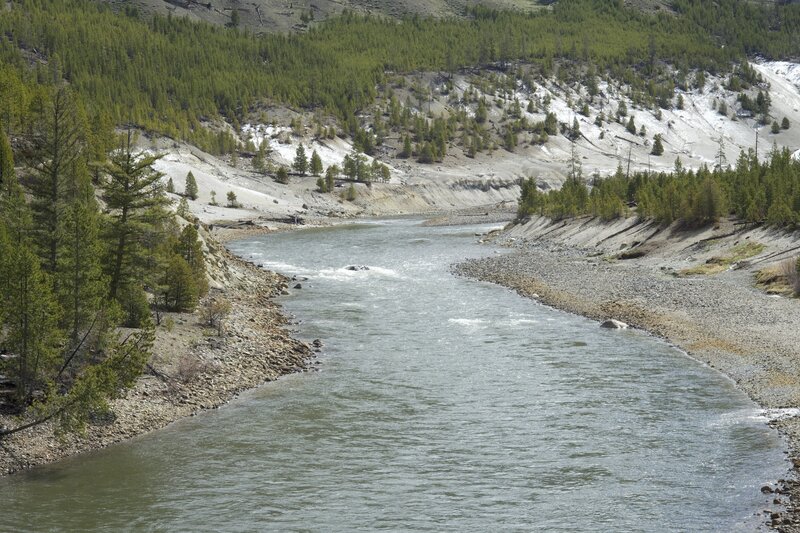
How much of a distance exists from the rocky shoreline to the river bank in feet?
66.0

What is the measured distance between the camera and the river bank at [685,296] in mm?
32781

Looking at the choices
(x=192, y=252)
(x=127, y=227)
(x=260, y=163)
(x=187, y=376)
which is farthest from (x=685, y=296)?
(x=260, y=163)

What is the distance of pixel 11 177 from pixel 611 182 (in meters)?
85.5

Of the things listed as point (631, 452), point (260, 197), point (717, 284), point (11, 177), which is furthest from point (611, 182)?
point (631, 452)

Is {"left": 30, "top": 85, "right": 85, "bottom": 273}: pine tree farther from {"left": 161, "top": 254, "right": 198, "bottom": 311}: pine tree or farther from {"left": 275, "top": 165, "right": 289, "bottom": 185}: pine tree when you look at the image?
{"left": 275, "top": 165, "right": 289, "bottom": 185}: pine tree

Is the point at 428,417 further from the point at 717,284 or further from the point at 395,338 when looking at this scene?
the point at 717,284

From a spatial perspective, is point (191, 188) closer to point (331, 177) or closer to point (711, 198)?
point (331, 177)

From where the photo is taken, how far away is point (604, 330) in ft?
150

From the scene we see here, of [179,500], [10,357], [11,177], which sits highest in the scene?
[11,177]

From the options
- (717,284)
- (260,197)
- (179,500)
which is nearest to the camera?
(179,500)

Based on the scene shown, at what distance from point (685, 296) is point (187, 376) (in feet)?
111

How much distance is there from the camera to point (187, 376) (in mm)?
33594

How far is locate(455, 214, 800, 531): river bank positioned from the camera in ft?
108

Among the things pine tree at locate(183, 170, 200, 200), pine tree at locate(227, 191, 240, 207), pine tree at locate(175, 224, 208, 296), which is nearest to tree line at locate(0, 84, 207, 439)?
pine tree at locate(175, 224, 208, 296)
